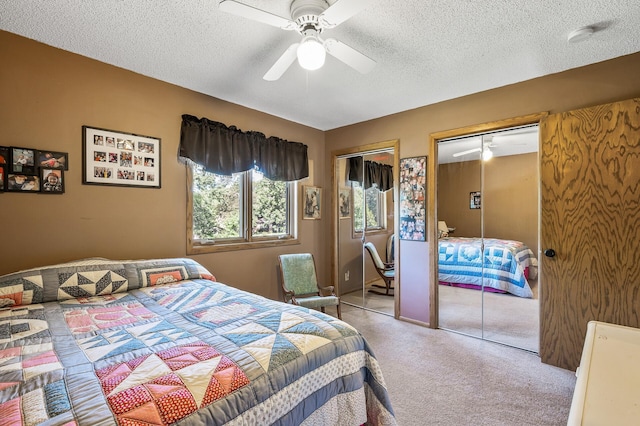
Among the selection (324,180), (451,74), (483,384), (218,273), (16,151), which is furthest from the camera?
(324,180)

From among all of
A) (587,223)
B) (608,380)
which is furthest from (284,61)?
(587,223)

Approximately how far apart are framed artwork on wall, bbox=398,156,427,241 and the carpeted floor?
3.80 feet

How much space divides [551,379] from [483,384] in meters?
0.60

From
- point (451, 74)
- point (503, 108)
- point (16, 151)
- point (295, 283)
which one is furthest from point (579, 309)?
point (16, 151)

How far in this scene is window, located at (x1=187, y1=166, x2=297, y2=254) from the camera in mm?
3219

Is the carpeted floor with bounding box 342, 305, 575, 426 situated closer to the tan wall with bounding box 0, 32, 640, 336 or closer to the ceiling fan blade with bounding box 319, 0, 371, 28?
the tan wall with bounding box 0, 32, 640, 336

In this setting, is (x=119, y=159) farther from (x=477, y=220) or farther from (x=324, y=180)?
(x=477, y=220)

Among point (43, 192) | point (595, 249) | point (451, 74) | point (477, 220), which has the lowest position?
point (595, 249)

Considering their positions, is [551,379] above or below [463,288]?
below

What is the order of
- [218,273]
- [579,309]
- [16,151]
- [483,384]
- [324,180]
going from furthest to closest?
[324,180] → [218,273] → [579,309] → [483,384] → [16,151]

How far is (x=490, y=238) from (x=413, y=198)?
3.11 ft

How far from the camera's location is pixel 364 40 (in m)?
2.21

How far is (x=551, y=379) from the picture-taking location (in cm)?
238

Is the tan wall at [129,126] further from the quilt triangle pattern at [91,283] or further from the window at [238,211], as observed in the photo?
the quilt triangle pattern at [91,283]
